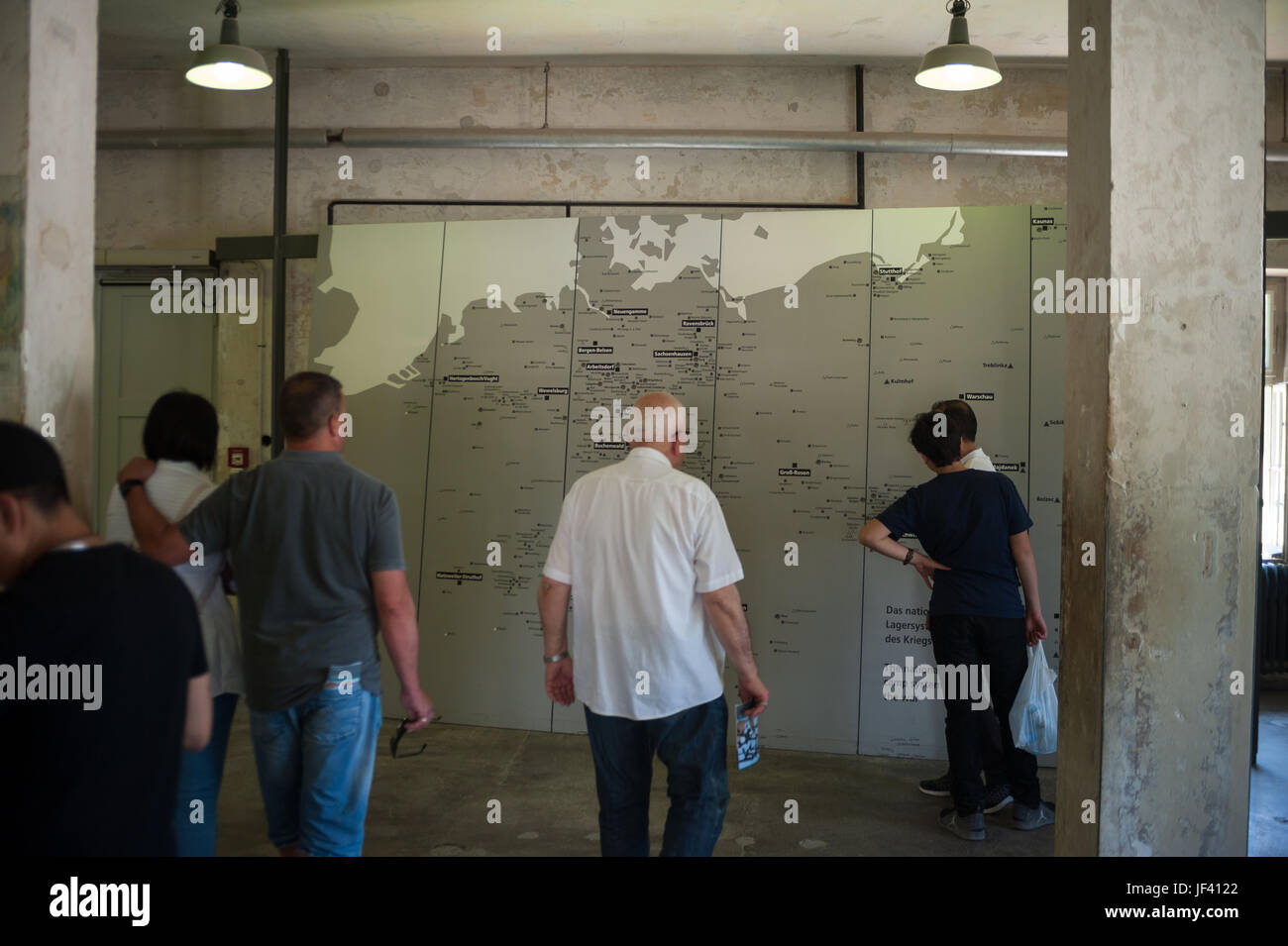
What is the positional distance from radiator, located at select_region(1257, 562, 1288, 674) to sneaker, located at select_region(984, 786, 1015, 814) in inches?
145

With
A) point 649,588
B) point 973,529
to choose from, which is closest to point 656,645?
point 649,588

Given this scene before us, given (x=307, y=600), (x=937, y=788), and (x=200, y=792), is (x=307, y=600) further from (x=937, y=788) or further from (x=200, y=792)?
(x=937, y=788)

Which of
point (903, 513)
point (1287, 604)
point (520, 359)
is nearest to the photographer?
point (903, 513)

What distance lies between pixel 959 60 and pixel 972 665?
2.84 m

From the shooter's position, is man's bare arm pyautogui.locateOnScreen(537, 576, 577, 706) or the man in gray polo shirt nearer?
the man in gray polo shirt

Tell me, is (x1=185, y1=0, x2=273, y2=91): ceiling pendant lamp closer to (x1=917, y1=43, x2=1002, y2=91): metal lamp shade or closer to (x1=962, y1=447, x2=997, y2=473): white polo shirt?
(x1=917, y1=43, x2=1002, y2=91): metal lamp shade

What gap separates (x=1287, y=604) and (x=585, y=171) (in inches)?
222

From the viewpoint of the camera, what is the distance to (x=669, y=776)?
2.87 metres

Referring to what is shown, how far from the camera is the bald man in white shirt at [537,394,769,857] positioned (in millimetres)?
2820

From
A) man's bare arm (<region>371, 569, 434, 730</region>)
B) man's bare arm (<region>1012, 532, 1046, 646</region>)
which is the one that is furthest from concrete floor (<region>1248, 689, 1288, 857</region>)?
man's bare arm (<region>371, 569, 434, 730</region>)

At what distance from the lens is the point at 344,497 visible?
2.56 m
